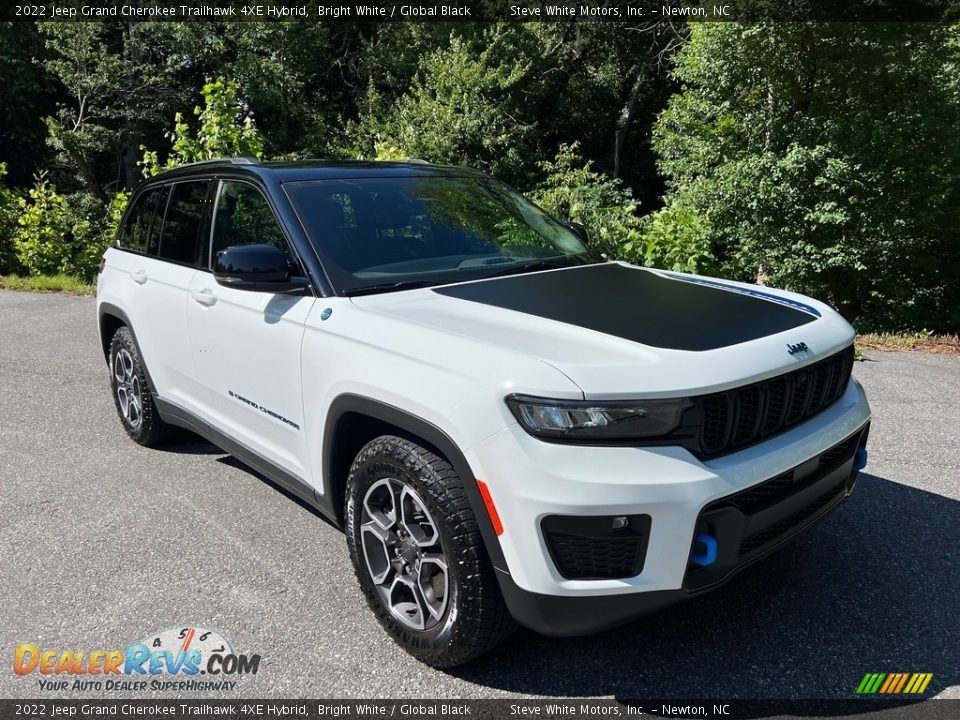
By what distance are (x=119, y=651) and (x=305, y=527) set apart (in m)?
1.11

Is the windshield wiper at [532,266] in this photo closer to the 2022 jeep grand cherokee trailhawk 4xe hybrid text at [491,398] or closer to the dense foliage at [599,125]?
the 2022 jeep grand cherokee trailhawk 4xe hybrid text at [491,398]

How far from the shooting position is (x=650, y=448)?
2.22 meters

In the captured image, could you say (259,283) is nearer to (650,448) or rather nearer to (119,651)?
(119,651)

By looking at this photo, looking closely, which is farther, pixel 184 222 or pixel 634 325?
pixel 184 222

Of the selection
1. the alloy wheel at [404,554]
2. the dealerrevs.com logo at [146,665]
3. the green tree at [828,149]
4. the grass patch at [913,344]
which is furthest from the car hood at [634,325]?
the green tree at [828,149]

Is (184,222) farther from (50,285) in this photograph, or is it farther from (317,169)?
(50,285)

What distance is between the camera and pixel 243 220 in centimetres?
365

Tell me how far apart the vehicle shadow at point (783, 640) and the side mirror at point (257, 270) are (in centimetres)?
165

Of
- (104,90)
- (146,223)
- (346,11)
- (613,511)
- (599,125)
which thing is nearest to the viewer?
(613,511)

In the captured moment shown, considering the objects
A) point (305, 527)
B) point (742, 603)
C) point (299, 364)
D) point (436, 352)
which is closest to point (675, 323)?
point (436, 352)

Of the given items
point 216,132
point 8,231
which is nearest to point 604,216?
point 216,132

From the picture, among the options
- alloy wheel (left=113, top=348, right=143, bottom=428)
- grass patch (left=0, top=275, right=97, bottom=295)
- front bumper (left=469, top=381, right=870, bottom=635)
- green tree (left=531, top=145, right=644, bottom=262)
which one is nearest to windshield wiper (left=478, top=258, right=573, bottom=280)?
front bumper (left=469, top=381, right=870, bottom=635)

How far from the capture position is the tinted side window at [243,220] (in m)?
3.41

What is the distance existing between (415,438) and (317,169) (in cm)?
176
